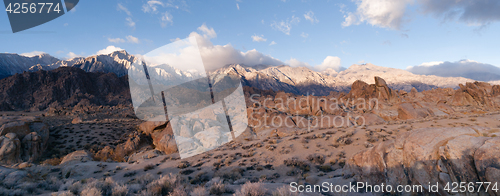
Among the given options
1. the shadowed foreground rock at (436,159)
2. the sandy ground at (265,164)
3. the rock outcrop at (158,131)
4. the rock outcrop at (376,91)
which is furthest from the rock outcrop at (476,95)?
the rock outcrop at (158,131)

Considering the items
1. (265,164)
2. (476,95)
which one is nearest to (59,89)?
(265,164)

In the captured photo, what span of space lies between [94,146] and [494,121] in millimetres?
48058

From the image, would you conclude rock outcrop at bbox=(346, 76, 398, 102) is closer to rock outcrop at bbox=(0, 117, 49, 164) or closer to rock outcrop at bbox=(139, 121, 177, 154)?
rock outcrop at bbox=(139, 121, 177, 154)

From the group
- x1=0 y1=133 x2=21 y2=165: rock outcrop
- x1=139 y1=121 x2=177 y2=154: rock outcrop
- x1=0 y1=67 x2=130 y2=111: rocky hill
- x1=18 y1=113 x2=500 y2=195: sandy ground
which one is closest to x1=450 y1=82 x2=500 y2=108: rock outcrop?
x1=18 y1=113 x2=500 y2=195: sandy ground

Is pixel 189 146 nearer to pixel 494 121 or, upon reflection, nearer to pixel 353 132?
pixel 353 132

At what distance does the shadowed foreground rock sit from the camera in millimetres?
3918

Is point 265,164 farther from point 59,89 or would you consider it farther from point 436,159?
point 59,89

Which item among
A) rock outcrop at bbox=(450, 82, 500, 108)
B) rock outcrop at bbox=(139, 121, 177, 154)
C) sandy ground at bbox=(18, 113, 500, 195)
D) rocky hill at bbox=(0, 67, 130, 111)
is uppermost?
rocky hill at bbox=(0, 67, 130, 111)

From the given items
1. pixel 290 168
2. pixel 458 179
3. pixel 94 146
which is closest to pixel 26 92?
pixel 94 146

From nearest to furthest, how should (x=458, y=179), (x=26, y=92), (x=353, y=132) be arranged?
(x=458, y=179) → (x=353, y=132) → (x=26, y=92)

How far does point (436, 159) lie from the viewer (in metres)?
4.65

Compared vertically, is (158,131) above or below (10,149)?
below

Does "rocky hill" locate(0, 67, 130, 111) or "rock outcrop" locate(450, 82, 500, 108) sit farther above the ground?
"rocky hill" locate(0, 67, 130, 111)

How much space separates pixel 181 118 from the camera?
89.0 feet
